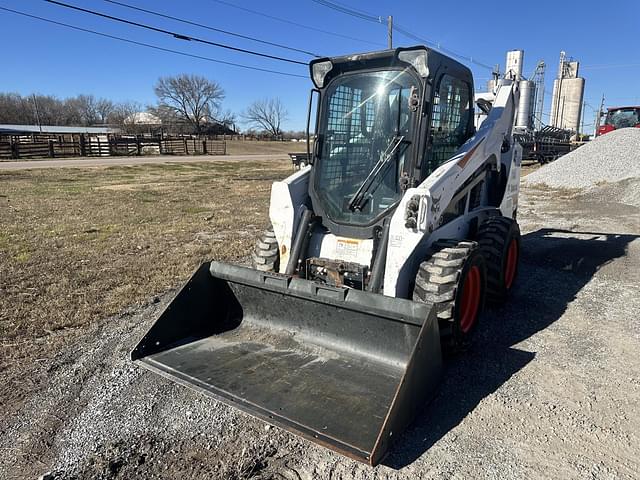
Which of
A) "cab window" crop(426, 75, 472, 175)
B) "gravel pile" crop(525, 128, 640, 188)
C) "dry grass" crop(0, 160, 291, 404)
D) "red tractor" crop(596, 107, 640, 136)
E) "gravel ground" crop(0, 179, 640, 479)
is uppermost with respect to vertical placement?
"red tractor" crop(596, 107, 640, 136)

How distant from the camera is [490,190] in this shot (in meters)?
5.65

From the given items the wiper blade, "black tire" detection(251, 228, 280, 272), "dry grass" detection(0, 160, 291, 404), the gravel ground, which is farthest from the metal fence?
the wiper blade

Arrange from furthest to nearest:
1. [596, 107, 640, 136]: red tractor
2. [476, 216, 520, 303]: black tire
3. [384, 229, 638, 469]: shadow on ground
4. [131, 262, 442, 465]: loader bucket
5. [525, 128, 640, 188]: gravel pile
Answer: [596, 107, 640, 136]: red tractor → [525, 128, 640, 188]: gravel pile → [476, 216, 520, 303]: black tire → [384, 229, 638, 469]: shadow on ground → [131, 262, 442, 465]: loader bucket

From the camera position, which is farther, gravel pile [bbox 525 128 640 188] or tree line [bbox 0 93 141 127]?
tree line [bbox 0 93 141 127]

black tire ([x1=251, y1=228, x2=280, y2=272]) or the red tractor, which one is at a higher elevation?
the red tractor

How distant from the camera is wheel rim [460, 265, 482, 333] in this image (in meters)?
3.92

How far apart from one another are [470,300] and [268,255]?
1895 mm

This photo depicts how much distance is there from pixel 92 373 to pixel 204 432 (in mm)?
1272

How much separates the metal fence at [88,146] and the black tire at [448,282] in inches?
1367

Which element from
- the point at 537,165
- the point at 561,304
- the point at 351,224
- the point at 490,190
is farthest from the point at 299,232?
the point at 537,165

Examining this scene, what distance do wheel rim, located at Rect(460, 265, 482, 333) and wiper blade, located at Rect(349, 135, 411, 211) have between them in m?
1.11

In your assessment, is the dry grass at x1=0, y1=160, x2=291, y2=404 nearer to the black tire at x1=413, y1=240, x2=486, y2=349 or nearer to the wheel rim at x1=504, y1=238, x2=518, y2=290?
the black tire at x1=413, y1=240, x2=486, y2=349

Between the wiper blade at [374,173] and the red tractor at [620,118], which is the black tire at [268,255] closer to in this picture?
the wiper blade at [374,173]

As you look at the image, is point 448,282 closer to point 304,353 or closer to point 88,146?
point 304,353
